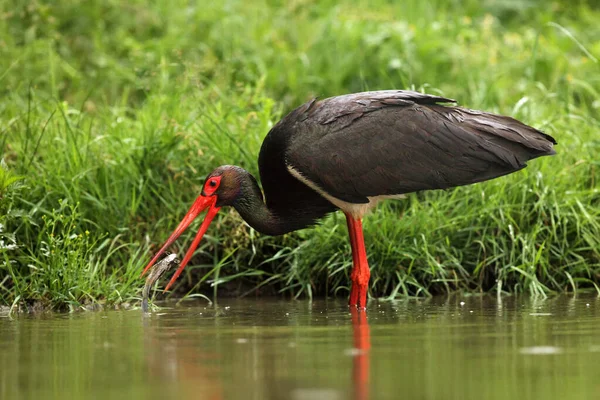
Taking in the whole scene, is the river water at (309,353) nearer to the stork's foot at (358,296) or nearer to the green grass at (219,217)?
the stork's foot at (358,296)

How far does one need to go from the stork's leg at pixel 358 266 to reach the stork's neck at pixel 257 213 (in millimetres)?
329

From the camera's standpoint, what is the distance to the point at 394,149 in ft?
21.8

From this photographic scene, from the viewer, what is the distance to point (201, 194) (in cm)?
684

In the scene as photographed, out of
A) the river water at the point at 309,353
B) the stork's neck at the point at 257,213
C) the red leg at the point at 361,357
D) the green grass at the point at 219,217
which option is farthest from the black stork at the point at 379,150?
the red leg at the point at 361,357

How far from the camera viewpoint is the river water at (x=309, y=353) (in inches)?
144

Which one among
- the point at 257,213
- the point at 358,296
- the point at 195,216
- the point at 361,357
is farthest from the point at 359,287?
the point at 361,357

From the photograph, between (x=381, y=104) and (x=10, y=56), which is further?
(x=10, y=56)

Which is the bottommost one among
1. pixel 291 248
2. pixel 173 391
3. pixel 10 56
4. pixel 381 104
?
pixel 173 391

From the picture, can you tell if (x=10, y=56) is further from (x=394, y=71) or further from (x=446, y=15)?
(x=446, y=15)

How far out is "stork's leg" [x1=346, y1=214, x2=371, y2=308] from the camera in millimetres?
6645

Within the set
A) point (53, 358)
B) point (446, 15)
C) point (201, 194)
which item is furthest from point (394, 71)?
point (53, 358)

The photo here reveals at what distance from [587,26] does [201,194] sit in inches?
279

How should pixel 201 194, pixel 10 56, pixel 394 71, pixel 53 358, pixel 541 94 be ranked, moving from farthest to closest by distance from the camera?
pixel 394 71, pixel 541 94, pixel 10 56, pixel 201 194, pixel 53 358

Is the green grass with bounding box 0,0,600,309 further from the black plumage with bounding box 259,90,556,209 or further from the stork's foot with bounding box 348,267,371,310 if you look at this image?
the black plumage with bounding box 259,90,556,209
